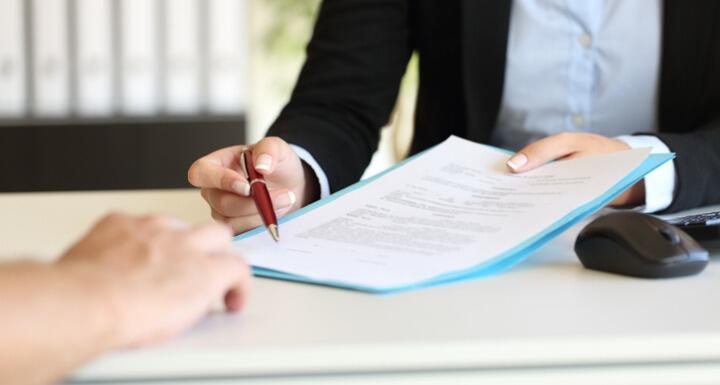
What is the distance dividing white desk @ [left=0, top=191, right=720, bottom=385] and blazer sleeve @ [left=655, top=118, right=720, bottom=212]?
0.37 meters

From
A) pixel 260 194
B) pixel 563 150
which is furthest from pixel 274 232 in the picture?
pixel 563 150


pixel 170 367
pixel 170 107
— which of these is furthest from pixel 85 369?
pixel 170 107

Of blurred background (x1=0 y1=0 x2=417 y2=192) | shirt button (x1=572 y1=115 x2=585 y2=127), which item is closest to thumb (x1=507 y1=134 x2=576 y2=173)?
shirt button (x1=572 y1=115 x2=585 y2=127)

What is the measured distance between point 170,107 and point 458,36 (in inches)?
43.2

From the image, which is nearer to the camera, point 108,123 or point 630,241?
point 630,241

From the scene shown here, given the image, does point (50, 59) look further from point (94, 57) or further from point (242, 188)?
point (242, 188)

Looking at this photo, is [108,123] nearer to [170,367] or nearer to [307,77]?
[307,77]

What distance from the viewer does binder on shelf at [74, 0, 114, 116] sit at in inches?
93.0

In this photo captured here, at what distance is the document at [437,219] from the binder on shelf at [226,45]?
1512 mm

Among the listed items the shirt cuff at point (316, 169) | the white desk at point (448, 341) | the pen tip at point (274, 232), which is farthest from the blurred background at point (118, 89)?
the white desk at point (448, 341)

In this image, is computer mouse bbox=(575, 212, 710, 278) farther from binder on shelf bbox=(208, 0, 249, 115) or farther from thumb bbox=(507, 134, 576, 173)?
binder on shelf bbox=(208, 0, 249, 115)

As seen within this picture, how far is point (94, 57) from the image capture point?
239 centimetres

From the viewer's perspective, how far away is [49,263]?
21.7 inches

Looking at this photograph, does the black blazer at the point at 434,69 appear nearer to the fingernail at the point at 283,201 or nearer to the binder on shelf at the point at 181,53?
the fingernail at the point at 283,201
